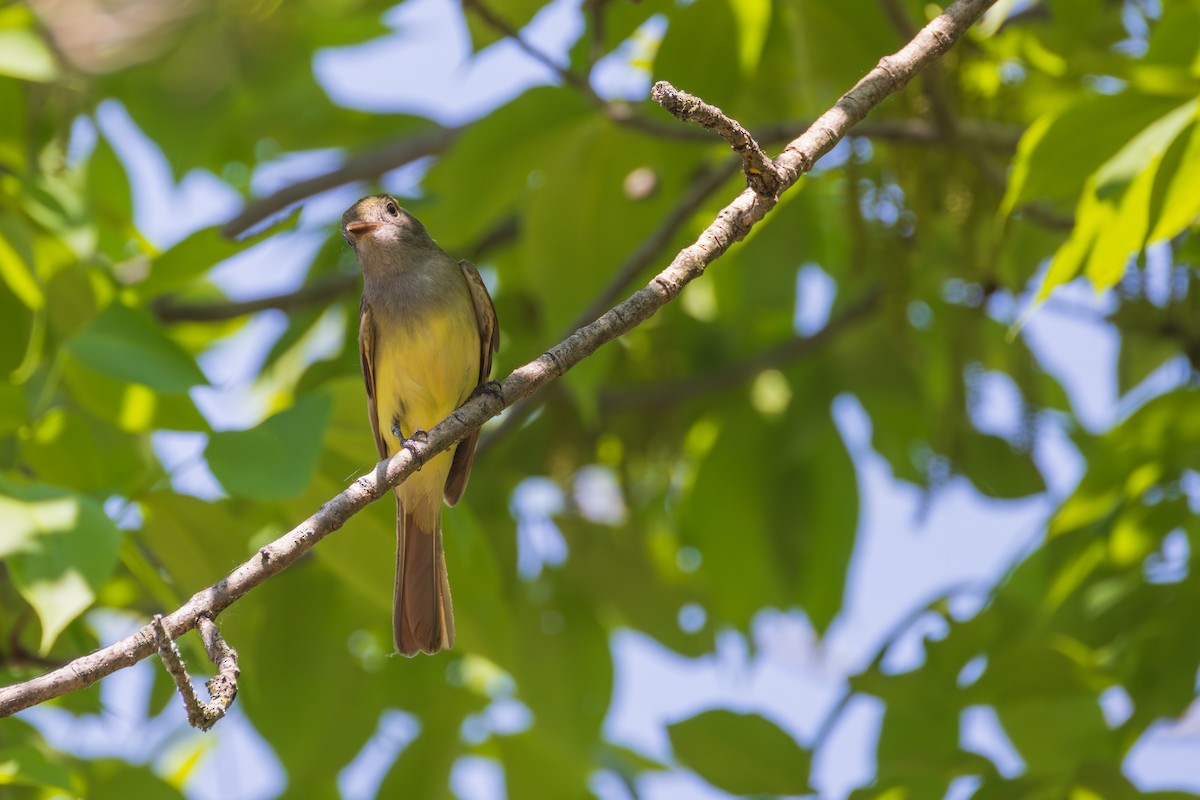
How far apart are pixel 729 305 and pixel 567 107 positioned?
1.45m

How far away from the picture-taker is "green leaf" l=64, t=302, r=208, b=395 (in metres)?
3.54

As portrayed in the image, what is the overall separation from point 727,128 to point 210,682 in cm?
134

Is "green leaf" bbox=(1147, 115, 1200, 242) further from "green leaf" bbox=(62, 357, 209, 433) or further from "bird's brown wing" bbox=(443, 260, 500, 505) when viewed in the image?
"green leaf" bbox=(62, 357, 209, 433)

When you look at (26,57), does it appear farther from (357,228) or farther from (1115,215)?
(1115,215)

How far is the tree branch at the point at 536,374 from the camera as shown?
227 cm

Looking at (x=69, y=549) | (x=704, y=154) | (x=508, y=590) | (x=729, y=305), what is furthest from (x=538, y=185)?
(x=69, y=549)

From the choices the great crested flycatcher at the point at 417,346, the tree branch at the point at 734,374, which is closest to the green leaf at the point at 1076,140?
the tree branch at the point at 734,374

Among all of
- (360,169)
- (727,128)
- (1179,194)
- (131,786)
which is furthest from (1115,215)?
(360,169)

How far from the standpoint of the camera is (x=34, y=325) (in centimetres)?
433

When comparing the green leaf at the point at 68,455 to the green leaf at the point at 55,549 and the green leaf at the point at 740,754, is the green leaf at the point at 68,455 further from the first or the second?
the green leaf at the point at 740,754

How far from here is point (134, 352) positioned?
3668 millimetres

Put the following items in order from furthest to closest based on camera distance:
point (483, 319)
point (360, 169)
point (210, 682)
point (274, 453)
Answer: point (360, 169) → point (483, 319) → point (274, 453) → point (210, 682)

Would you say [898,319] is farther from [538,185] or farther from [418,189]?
[418,189]

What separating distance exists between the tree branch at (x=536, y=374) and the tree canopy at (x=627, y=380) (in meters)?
0.44
